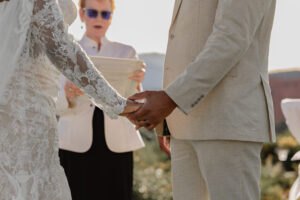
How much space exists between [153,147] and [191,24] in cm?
576

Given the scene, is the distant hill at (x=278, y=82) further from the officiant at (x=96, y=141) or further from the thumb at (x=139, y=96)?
the thumb at (x=139, y=96)

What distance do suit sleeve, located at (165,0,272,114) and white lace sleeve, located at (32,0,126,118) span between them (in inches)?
13.4

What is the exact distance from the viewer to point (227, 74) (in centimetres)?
256

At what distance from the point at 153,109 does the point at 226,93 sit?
39 cm

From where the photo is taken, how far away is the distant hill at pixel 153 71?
1060 centimetres

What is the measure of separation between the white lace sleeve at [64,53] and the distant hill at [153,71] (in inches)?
315

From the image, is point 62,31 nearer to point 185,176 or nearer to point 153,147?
point 185,176

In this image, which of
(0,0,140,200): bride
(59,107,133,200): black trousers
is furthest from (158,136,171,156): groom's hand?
(59,107,133,200): black trousers

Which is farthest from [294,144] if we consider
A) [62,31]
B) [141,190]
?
[62,31]

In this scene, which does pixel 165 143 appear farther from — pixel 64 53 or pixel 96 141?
pixel 96 141

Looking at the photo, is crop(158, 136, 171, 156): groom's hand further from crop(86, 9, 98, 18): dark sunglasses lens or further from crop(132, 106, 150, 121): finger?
crop(86, 9, 98, 18): dark sunglasses lens

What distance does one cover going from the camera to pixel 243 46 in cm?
250

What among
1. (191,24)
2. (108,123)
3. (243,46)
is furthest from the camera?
(108,123)

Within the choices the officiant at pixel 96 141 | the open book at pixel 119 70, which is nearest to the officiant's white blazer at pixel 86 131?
the officiant at pixel 96 141
